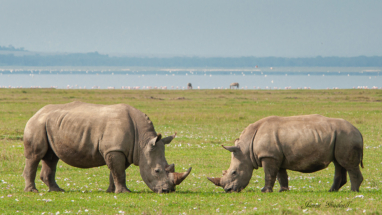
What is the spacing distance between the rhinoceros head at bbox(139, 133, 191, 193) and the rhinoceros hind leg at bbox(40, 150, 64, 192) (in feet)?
8.06

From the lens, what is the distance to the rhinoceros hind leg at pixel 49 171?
12.5 meters

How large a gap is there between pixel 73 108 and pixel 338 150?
261 inches

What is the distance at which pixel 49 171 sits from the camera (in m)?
12.5

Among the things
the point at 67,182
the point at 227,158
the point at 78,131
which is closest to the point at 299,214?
the point at 78,131

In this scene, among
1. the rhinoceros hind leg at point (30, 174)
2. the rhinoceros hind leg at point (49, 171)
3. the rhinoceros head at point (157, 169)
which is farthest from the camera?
the rhinoceros hind leg at point (49, 171)

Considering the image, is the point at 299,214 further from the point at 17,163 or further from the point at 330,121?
the point at 17,163

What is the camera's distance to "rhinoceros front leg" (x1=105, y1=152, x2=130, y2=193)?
1159 centimetres

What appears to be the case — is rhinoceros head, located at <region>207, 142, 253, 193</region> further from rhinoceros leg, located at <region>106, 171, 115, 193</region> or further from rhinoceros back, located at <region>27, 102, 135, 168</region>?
rhinoceros leg, located at <region>106, 171, 115, 193</region>

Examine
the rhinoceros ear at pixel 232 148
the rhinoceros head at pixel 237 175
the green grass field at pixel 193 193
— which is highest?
the rhinoceros ear at pixel 232 148

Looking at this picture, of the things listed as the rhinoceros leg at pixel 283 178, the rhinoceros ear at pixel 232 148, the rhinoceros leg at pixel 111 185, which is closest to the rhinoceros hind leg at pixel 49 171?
the rhinoceros leg at pixel 111 185

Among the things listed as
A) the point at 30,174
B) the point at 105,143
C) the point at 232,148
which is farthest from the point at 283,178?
the point at 30,174

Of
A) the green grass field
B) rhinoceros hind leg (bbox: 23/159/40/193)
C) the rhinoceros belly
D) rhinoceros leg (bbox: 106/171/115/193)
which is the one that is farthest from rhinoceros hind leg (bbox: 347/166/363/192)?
rhinoceros hind leg (bbox: 23/159/40/193)

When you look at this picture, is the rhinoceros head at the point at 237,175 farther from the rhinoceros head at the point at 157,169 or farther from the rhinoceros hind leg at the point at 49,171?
the rhinoceros hind leg at the point at 49,171

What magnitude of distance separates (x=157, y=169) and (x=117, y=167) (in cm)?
98
